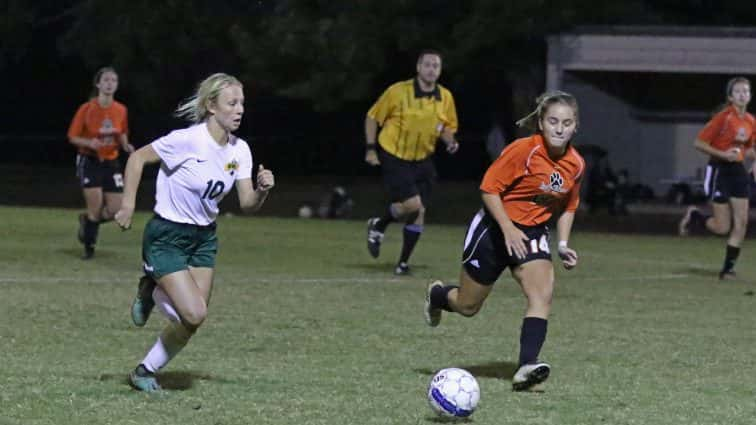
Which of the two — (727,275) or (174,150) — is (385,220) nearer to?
(727,275)

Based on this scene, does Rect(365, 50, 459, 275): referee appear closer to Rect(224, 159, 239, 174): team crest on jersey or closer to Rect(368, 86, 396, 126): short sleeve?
Rect(368, 86, 396, 126): short sleeve

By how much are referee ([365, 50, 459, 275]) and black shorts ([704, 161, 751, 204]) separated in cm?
275

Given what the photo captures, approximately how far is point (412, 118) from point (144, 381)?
7.88 metres

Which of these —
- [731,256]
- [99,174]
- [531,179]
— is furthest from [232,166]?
[731,256]

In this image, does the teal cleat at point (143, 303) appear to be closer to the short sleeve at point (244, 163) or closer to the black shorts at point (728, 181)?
the short sleeve at point (244, 163)

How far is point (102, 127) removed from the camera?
687 inches

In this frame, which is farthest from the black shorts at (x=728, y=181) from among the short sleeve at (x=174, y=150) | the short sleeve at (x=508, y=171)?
the short sleeve at (x=174, y=150)

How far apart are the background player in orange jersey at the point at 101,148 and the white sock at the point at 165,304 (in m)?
8.53

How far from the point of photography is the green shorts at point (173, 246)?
28.8ft

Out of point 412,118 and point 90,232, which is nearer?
point 412,118

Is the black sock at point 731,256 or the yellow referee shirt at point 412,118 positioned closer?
the yellow referee shirt at point 412,118

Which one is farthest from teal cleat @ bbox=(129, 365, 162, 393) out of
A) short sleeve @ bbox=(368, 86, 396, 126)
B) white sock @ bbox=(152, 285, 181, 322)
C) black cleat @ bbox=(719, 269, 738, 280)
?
black cleat @ bbox=(719, 269, 738, 280)

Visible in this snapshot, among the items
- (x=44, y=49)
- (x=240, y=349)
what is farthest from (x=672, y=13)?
(x=240, y=349)

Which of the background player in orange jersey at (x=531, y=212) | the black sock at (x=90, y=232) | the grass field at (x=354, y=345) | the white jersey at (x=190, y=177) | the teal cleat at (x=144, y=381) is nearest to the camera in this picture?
the grass field at (x=354, y=345)
